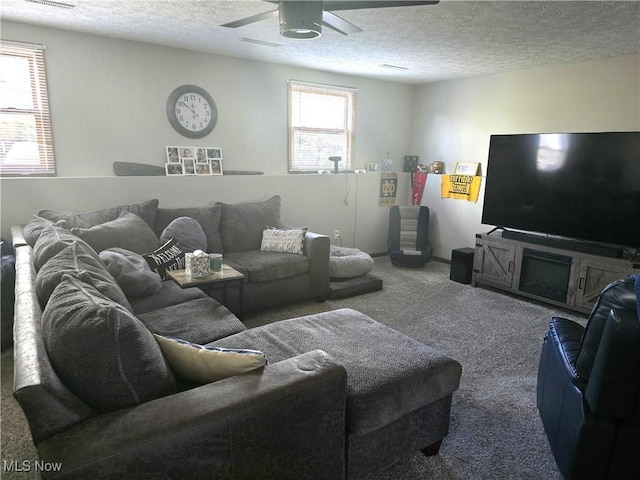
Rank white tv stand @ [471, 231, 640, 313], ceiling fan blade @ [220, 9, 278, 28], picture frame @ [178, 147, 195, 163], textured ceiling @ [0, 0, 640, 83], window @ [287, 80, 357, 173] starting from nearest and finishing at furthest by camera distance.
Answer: ceiling fan blade @ [220, 9, 278, 28] → textured ceiling @ [0, 0, 640, 83] → white tv stand @ [471, 231, 640, 313] → picture frame @ [178, 147, 195, 163] → window @ [287, 80, 357, 173]

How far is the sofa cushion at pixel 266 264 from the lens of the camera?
3.55 meters

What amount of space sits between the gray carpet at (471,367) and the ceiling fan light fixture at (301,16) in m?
2.22

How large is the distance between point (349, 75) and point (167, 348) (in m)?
4.74

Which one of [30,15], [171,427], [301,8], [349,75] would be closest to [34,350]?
[171,427]

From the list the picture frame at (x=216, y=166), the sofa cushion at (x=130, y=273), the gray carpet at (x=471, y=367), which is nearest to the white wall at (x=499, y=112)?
the gray carpet at (x=471, y=367)

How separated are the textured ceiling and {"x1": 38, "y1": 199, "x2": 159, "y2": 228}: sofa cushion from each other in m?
1.50

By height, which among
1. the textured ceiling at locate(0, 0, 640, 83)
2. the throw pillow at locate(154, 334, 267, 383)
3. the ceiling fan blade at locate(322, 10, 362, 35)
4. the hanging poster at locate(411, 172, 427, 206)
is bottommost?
the throw pillow at locate(154, 334, 267, 383)

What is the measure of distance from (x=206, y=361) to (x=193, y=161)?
3.37m

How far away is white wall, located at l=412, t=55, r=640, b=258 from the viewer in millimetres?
4043

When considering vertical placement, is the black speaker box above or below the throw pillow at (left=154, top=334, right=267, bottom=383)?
below

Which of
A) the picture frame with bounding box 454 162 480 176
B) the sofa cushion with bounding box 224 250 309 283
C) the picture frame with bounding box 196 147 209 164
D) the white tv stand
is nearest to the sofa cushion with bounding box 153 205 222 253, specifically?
the sofa cushion with bounding box 224 250 309 283

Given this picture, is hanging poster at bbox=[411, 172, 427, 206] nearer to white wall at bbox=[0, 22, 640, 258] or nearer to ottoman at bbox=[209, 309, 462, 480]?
white wall at bbox=[0, 22, 640, 258]

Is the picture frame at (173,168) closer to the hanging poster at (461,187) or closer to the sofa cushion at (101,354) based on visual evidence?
the sofa cushion at (101,354)

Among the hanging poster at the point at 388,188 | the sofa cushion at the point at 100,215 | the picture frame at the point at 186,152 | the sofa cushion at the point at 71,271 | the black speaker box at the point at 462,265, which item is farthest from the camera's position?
the hanging poster at the point at 388,188
